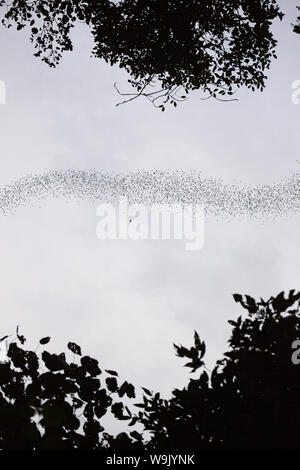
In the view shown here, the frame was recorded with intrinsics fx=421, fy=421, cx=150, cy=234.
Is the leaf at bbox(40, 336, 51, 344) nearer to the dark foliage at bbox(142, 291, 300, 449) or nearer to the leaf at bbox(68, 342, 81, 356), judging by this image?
the leaf at bbox(68, 342, 81, 356)

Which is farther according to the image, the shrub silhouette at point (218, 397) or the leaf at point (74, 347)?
the leaf at point (74, 347)

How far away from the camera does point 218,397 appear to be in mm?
3795

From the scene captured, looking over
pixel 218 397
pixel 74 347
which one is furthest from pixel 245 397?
pixel 74 347

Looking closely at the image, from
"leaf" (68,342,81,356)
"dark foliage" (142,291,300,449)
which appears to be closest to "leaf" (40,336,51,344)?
"leaf" (68,342,81,356)

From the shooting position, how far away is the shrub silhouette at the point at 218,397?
11.2ft

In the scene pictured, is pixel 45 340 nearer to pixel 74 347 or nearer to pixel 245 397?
pixel 74 347

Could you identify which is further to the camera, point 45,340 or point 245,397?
point 45,340

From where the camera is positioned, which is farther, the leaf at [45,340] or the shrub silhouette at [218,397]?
the leaf at [45,340]

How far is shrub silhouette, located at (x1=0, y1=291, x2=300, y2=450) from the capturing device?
3.42m

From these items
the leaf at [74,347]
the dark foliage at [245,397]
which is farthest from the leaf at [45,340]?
the dark foliage at [245,397]

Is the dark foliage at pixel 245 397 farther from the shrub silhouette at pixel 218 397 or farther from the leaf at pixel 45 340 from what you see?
the leaf at pixel 45 340

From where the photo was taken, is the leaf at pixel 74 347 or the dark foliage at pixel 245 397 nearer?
the dark foliage at pixel 245 397
